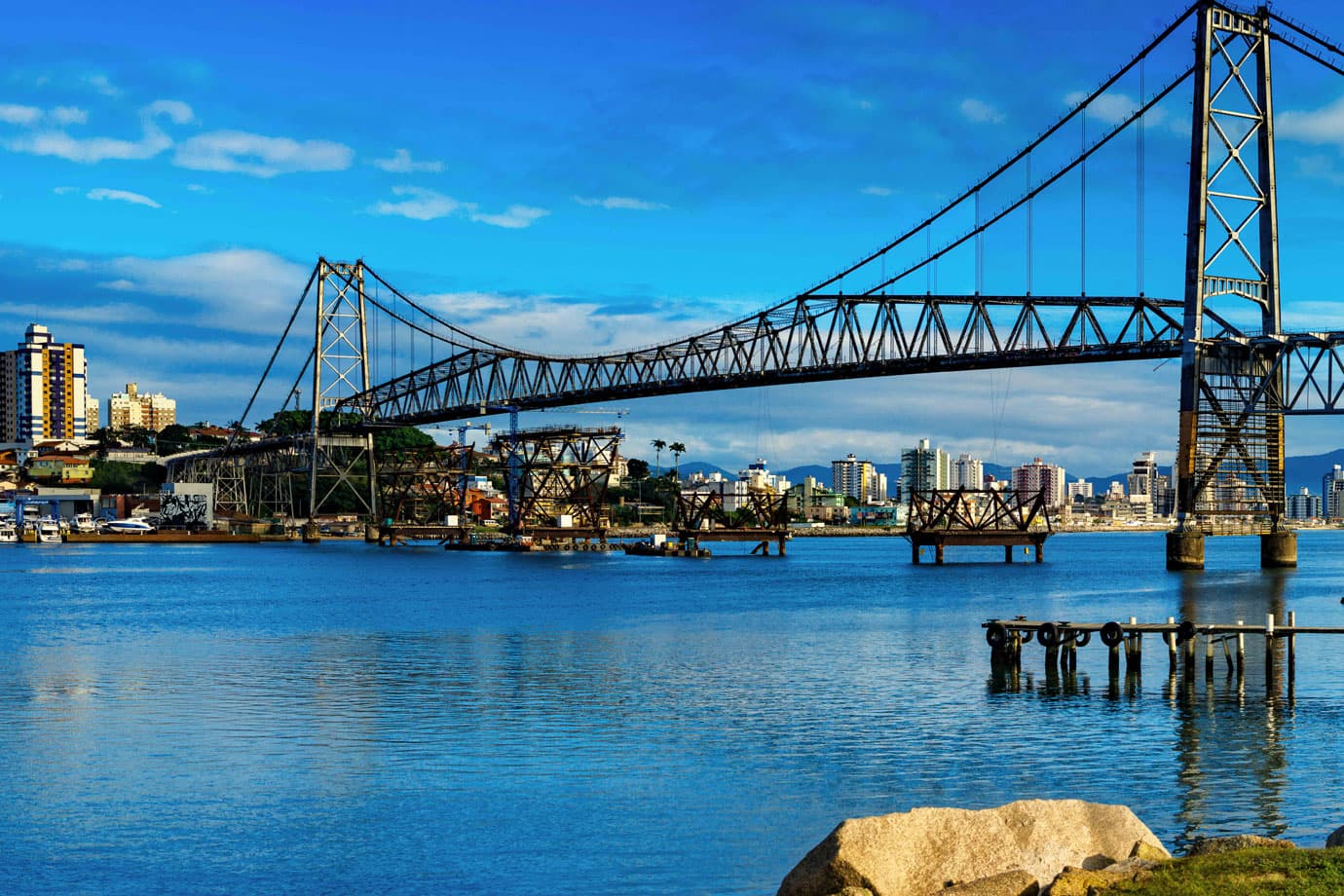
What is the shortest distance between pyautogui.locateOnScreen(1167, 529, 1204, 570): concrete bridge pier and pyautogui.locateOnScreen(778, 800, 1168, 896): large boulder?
6720 cm

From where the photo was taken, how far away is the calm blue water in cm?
1675

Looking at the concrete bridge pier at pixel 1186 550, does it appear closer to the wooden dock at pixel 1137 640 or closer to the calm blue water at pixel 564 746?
the calm blue water at pixel 564 746

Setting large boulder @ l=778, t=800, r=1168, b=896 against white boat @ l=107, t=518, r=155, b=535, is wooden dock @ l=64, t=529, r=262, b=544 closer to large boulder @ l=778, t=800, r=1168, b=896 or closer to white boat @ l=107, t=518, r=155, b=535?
white boat @ l=107, t=518, r=155, b=535

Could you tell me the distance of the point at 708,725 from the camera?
25781 mm

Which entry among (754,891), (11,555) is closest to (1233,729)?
(754,891)

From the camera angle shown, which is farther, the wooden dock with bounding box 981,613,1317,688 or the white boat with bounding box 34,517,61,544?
the white boat with bounding box 34,517,61,544

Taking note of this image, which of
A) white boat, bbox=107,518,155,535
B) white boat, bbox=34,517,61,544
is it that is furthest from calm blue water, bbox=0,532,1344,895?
white boat, bbox=107,518,155,535

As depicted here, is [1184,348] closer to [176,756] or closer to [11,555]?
[176,756]

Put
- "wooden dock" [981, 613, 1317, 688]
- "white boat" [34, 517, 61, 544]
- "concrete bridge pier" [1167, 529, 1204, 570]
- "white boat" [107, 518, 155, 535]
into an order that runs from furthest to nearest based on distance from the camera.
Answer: "white boat" [107, 518, 155, 535], "white boat" [34, 517, 61, 544], "concrete bridge pier" [1167, 529, 1204, 570], "wooden dock" [981, 613, 1317, 688]

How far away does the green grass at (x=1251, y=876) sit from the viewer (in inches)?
436

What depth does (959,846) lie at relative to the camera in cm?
1280

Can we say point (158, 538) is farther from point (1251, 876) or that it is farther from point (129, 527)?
point (1251, 876)

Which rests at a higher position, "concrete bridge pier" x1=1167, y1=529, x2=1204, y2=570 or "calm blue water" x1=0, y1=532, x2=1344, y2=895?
"concrete bridge pier" x1=1167, y1=529, x2=1204, y2=570

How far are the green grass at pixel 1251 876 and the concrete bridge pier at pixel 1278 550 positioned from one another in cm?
7458
